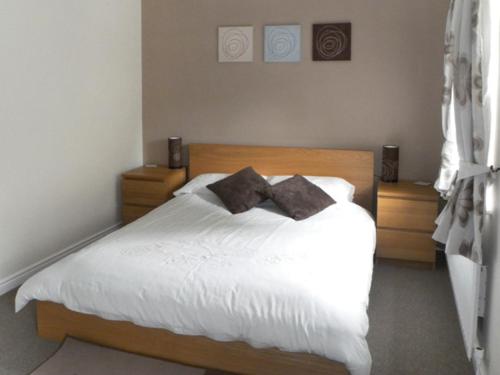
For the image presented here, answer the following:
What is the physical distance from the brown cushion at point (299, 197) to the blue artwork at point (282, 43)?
1147 millimetres

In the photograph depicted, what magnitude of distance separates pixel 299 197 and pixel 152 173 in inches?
58.1

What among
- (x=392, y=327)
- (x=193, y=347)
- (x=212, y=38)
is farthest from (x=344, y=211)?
(x=212, y=38)

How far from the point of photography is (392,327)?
2820mm

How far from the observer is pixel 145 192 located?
4.25m

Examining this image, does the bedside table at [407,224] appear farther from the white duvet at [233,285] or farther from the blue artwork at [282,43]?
the blue artwork at [282,43]

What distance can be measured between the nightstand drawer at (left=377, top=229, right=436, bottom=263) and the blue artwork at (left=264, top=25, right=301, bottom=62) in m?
1.63

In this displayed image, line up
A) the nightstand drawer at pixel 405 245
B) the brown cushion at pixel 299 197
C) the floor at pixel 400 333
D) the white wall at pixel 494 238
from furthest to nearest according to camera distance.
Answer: the nightstand drawer at pixel 405 245 < the brown cushion at pixel 299 197 < the floor at pixel 400 333 < the white wall at pixel 494 238

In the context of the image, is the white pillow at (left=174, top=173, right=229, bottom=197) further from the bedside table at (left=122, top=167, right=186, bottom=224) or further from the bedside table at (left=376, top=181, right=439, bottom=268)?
the bedside table at (left=376, top=181, right=439, bottom=268)

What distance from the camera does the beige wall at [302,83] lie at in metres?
3.93

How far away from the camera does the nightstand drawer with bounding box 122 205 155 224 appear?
14.1 feet

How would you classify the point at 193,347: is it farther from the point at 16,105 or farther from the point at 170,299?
the point at 16,105

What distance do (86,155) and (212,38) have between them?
1.51 metres

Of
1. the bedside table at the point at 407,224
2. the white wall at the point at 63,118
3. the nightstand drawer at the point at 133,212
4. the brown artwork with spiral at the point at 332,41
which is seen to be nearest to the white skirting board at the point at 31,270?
the white wall at the point at 63,118

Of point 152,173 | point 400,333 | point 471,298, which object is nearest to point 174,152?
point 152,173
